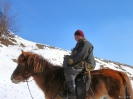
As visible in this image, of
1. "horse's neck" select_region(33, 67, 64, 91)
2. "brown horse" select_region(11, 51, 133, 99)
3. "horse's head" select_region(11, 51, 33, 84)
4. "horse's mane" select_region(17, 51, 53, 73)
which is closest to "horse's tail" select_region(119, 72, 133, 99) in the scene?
"brown horse" select_region(11, 51, 133, 99)

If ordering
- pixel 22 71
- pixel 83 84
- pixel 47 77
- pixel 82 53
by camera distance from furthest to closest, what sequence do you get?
pixel 47 77 < pixel 22 71 < pixel 83 84 < pixel 82 53

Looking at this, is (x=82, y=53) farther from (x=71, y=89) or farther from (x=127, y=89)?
(x=127, y=89)

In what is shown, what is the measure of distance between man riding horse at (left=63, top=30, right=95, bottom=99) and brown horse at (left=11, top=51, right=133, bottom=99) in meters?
0.31

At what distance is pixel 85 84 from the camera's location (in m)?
6.27

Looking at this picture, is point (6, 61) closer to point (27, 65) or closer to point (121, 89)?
point (27, 65)

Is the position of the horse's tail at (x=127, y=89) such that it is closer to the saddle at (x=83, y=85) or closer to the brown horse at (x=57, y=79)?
the brown horse at (x=57, y=79)

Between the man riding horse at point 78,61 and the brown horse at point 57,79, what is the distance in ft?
1.02

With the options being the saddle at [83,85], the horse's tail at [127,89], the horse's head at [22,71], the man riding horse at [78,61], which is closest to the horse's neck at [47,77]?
the horse's head at [22,71]

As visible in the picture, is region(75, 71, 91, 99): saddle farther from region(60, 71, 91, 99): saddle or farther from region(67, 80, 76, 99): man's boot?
region(67, 80, 76, 99): man's boot

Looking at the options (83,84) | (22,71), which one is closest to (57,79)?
(83,84)

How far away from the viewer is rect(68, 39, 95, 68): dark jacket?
6.14 m

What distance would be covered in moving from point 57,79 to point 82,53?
1.19 m

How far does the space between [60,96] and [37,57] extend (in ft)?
4.55

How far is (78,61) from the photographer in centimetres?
628
